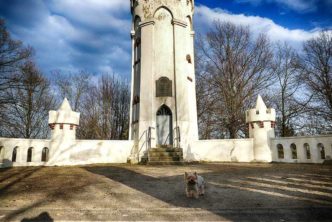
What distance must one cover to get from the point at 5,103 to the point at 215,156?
1705 centimetres

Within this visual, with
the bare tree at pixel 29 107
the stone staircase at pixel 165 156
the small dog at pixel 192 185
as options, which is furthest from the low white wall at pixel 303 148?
the bare tree at pixel 29 107

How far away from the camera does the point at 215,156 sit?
16562 millimetres

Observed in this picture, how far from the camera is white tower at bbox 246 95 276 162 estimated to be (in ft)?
51.8

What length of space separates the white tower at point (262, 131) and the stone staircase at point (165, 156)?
4938 millimetres

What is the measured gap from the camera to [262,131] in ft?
52.4

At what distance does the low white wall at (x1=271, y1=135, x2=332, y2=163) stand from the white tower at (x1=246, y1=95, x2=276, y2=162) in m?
0.37

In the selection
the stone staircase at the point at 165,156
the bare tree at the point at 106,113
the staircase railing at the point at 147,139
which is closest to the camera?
the stone staircase at the point at 165,156

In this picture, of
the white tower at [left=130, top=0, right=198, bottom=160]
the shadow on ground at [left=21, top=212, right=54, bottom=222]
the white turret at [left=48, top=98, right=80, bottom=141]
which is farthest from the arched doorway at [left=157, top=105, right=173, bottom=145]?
the shadow on ground at [left=21, top=212, right=54, bottom=222]

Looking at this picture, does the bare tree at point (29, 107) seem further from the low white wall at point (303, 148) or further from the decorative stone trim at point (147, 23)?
the low white wall at point (303, 148)

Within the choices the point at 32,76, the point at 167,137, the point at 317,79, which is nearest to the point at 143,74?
the point at 167,137

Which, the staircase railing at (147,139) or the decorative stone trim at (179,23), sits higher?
the decorative stone trim at (179,23)

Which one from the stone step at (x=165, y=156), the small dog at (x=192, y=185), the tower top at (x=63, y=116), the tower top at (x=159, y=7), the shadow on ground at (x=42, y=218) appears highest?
the tower top at (x=159, y=7)

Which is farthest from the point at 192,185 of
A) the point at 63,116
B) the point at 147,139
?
the point at 63,116

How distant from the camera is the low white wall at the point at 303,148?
1317 cm
